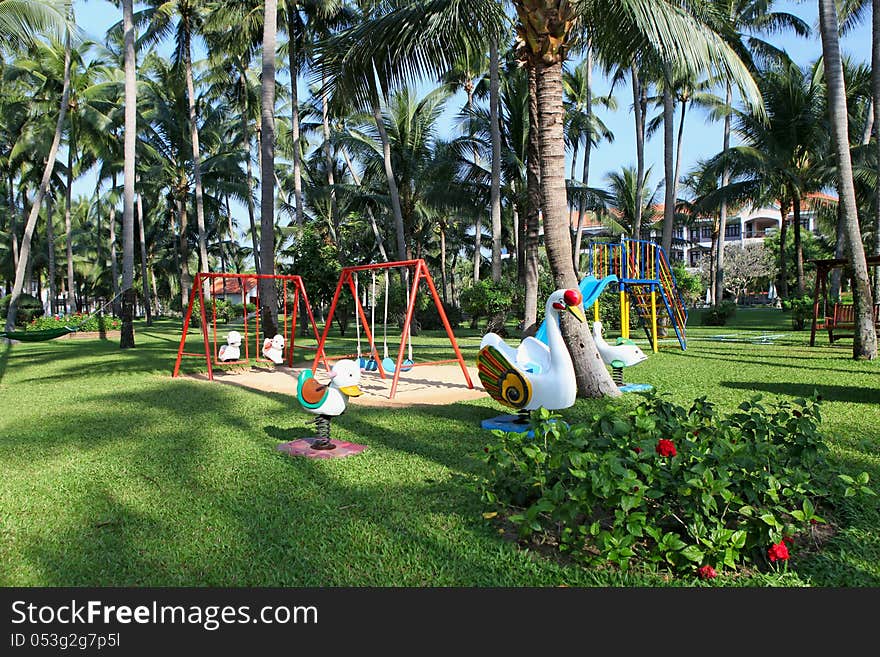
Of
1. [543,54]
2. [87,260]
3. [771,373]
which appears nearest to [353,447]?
[543,54]

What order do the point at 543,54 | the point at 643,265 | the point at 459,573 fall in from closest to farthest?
the point at 459,573 → the point at 543,54 → the point at 643,265

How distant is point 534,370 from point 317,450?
210 cm

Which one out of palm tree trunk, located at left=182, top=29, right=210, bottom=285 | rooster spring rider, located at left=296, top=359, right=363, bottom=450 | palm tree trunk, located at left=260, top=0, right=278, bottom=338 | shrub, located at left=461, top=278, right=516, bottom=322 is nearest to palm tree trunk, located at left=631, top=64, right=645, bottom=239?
shrub, located at left=461, top=278, right=516, bottom=322

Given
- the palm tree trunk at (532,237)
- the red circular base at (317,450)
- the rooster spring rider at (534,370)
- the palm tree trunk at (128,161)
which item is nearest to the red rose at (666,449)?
the rooster spring rider at (534,370)

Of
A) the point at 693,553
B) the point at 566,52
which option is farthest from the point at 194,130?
the point at 693,553

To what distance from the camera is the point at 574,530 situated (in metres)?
3.05

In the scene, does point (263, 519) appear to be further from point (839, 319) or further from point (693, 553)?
point (839, 319)

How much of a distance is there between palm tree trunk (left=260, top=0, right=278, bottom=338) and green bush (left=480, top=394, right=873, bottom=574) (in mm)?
10302

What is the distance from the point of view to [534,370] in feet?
17.6

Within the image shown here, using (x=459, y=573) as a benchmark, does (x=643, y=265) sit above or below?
above

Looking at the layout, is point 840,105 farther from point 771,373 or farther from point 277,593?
point 277,593

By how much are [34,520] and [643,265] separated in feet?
40.9

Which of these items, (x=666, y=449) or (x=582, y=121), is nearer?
Answer: (x=666, y=449)

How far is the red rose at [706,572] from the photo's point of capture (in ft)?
9.09
